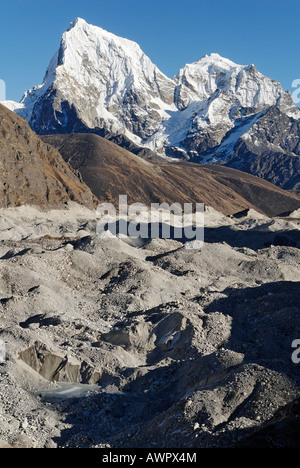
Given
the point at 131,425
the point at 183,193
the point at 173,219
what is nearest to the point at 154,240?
the point at 173,219

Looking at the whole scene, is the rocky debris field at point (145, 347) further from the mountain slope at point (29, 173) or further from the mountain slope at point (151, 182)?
the mountain slope at point (151, 182)

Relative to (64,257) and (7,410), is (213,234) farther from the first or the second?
(7,410)

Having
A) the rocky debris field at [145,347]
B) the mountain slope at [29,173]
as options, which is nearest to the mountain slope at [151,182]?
the mountain slope at [29,173]

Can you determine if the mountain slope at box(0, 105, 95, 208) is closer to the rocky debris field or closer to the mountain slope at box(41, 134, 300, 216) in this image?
the mountain slope at box(41, 134, 300, 216)

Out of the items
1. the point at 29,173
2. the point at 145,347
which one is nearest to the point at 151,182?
the point at 29,173

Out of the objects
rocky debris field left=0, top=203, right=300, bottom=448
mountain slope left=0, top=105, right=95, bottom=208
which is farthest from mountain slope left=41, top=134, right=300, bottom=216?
rocky debris field left=0, top=203, right=300, bottom=448
